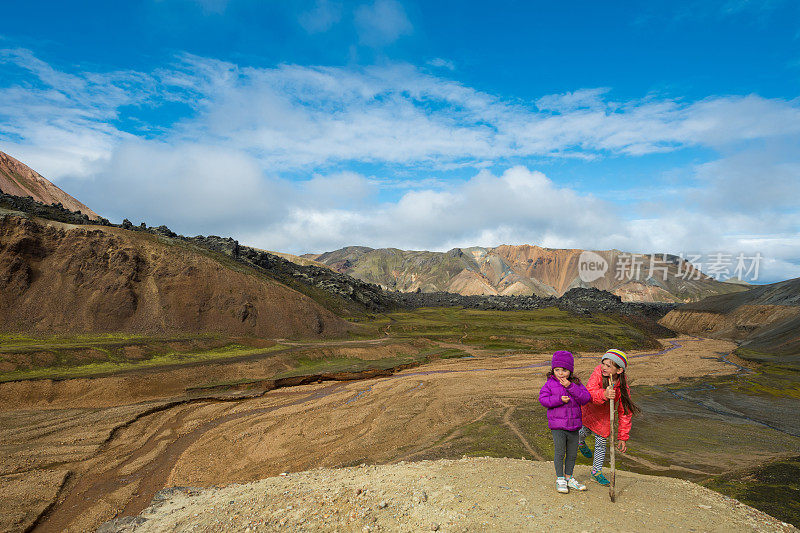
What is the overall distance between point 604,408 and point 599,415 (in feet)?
0.71

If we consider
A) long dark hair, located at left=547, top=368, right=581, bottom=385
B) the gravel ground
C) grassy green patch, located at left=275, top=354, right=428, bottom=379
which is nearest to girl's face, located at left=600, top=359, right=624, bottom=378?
long dark hair, located at left=547, top=368, right=581, bottom=385

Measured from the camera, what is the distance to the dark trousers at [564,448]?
8703 mm

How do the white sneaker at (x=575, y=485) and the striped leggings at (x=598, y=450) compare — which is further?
the striped leggings at (x=598, y=450)

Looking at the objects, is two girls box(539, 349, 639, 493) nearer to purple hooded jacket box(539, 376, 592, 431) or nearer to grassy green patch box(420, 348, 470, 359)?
purple hooded jacket box(539, 376, 592, 431)

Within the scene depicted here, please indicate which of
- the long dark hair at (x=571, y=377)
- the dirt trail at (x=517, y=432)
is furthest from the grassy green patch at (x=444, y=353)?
the long dark hair at (x=571, y=377)

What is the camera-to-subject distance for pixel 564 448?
8812mm

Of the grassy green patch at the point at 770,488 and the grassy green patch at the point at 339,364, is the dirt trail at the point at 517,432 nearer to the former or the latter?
the grassy green patch at the point at 770,488

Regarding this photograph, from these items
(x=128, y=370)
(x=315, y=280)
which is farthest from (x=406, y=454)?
(x=315, y=280)

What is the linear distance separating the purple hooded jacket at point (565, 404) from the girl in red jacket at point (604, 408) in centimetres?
52

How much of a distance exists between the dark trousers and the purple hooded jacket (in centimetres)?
20

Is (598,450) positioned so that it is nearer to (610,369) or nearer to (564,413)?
(564,413)

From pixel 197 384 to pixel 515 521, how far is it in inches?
1486

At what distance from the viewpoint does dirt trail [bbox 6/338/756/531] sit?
17.7m

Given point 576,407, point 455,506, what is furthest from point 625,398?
point 455,506
